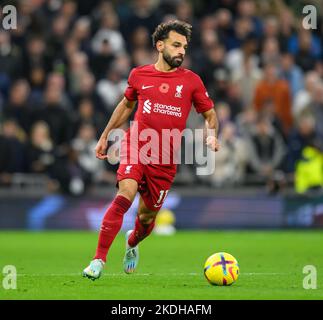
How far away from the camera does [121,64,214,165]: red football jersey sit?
1161 centimetres

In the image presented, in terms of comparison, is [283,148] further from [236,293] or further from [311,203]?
[236,293]

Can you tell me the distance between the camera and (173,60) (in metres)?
11.6

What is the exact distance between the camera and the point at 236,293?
1012 centimetres

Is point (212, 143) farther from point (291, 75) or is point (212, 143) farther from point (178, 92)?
point (291, 75)

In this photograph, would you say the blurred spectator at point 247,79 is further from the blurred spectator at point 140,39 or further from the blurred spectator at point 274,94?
the blurred spectator at point 140,39

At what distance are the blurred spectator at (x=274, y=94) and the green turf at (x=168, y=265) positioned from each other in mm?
2863

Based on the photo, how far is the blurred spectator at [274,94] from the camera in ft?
73.9

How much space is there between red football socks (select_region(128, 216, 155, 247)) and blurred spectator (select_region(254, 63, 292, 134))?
35.3 ft

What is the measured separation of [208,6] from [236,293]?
16328 millimetres

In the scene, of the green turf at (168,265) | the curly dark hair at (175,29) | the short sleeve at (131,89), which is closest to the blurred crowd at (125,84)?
the green turf at (168,265)

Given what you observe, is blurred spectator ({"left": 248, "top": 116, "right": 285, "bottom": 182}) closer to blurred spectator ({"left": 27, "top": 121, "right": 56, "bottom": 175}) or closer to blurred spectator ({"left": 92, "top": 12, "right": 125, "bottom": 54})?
blurred spectator ({"left": 92, "top": 12, "right": 125, "bottom": 54})

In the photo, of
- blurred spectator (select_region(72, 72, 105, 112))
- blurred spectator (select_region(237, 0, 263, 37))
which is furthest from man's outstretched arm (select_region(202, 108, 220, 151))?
blurred spectator (select_region(237, 0, 263, 37))

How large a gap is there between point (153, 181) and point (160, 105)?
867mm
